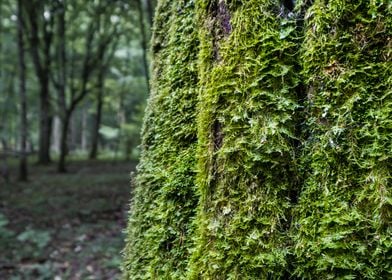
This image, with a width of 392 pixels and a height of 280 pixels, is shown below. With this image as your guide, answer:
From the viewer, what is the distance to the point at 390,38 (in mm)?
898

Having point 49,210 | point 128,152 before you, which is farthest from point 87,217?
point 128,152

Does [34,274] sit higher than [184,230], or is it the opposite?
[184,230]

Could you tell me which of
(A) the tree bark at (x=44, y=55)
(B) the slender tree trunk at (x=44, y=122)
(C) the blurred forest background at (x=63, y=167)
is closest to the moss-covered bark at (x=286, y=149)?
(C) the blurred forest background at (x=63, y=167)

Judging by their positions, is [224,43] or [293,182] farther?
[224,43]

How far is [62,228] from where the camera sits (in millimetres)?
7633

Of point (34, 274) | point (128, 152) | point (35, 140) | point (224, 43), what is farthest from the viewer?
point (35, 140)

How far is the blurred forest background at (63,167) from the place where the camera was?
6156 millimetres

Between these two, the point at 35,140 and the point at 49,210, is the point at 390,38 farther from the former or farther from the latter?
the point at 35,140

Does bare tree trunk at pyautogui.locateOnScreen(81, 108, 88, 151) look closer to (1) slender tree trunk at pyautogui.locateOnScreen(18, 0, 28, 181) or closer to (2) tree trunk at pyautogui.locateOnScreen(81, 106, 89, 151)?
(2) tree trunk at pyautogui.locateOnScreen(81, 106, 89, 151)

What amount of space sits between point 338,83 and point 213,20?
42 centimetres

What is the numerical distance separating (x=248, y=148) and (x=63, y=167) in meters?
15.1

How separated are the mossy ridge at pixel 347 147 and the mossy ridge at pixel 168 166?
39 cm

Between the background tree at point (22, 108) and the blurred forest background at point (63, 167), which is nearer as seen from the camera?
the blurred forest background at point (63, 167)

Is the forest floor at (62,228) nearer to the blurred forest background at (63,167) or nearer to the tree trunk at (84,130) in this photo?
the blurred forest background at (63,167)
